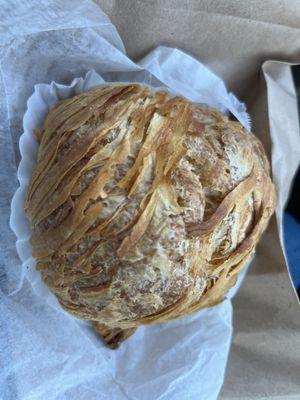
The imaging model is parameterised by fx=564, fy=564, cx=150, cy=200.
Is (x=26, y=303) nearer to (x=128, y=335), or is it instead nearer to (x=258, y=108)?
(x=128, y=335)

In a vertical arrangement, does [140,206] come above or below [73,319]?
above

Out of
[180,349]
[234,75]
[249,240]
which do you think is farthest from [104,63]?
[180,349]

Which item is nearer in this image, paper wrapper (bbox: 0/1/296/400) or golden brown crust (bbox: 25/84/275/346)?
golden brown crust (bbox: 25/84/275/346)

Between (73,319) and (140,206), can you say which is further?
(73,319)

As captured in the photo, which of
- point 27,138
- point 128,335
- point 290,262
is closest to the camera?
point 27,138
